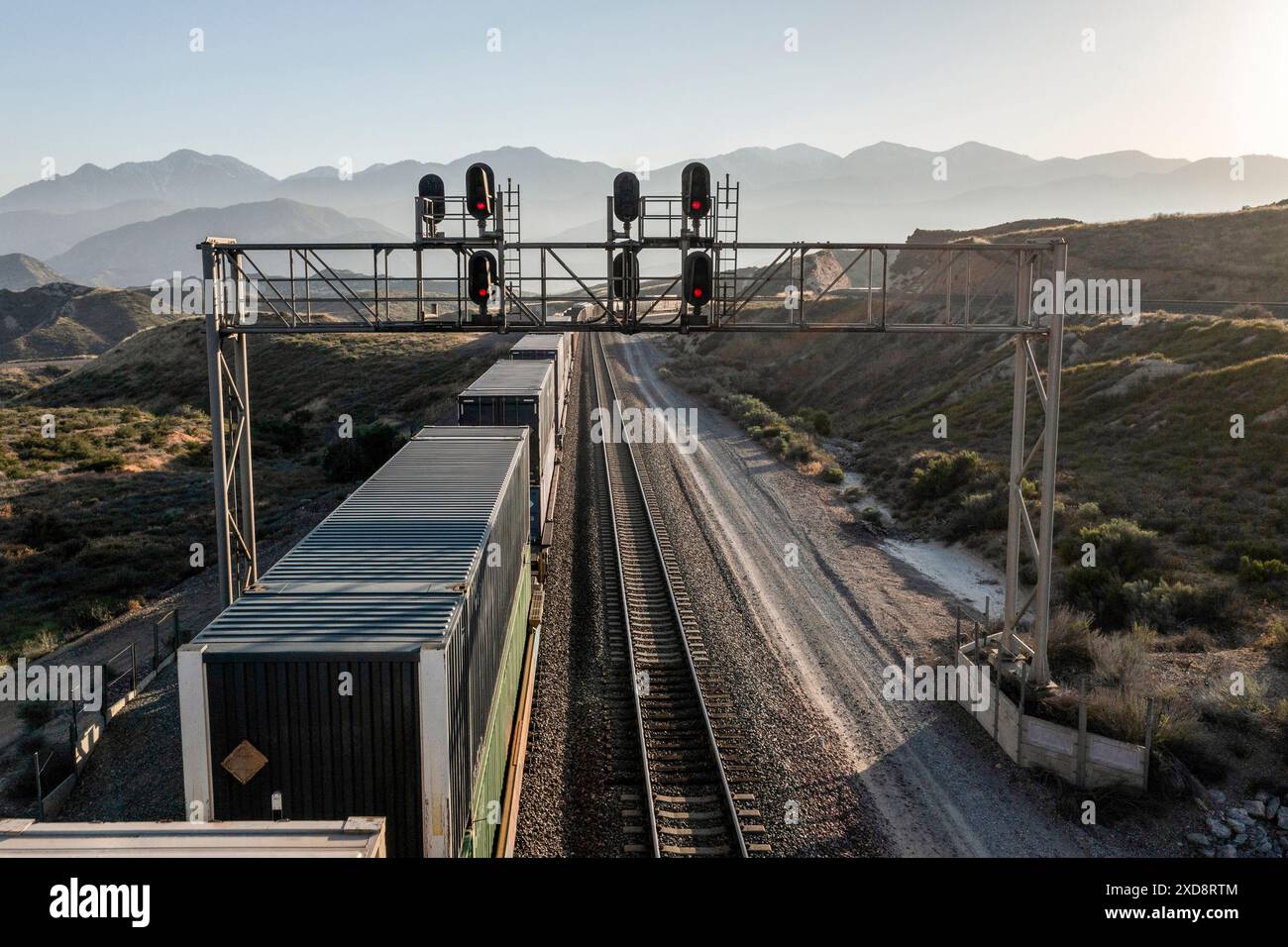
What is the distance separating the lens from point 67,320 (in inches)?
5384

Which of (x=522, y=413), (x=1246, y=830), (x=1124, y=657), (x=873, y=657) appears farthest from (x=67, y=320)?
(x=1246, y=830)

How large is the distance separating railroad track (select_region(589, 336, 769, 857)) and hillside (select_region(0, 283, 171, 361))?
12777cm

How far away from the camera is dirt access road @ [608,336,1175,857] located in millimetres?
12156

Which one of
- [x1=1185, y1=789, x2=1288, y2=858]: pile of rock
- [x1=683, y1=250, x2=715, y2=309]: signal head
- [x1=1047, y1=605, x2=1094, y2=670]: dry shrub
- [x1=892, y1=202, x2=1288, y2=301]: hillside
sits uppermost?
[x1=892, y1=202, x2=1288, y2=301]: hillside

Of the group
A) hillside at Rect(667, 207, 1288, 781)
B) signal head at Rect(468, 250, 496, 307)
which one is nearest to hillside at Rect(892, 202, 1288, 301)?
hillside at Rect(667, 207, 1288, 781)

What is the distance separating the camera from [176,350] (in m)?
75.9

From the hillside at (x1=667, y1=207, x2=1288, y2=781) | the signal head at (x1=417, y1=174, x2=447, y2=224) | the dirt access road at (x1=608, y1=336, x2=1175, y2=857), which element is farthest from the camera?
the hillside at (x1=667, y1=207, x2=1288, y2=781)

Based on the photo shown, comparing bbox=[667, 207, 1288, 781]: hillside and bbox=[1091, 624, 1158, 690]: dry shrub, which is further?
bbox=[667, 207, 1288, 781]: hillside

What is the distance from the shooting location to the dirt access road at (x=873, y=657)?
12.2 meters

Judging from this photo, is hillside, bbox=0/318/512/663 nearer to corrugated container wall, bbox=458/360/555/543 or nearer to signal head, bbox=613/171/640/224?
corrugated container wall, bbox=458/360/555/543

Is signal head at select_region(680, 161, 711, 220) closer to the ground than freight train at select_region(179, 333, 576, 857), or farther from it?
farther from it

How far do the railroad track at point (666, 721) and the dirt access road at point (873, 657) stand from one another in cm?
185
